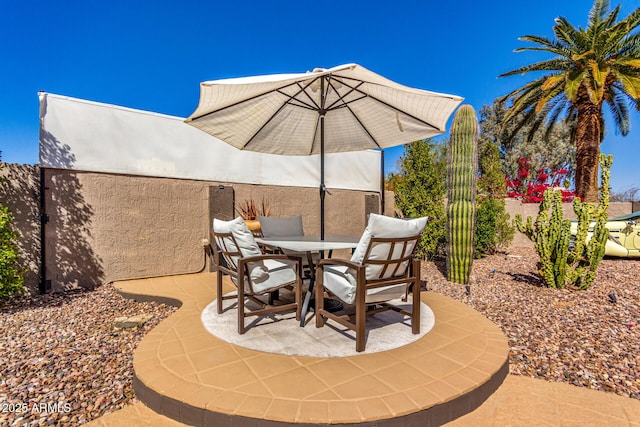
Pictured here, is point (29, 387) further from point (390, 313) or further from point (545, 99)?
point (545, 99)

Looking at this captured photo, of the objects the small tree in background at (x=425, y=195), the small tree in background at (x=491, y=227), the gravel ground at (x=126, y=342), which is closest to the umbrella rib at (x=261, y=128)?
the gravel ground at (x=126, y=342)

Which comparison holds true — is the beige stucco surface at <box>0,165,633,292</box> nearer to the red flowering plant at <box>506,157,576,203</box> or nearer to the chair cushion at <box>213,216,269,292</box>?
the chair cushion at <box>213,216,269,292</box>

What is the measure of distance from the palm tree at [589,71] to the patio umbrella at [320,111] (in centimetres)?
720

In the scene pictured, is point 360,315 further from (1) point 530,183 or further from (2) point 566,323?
(1) point 530,183

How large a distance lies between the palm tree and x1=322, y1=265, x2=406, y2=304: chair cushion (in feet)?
29.1

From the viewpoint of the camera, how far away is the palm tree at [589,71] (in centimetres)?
818

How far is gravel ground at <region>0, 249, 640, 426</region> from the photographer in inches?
83.9

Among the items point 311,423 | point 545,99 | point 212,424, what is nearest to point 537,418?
point 311,423

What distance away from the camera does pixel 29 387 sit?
2.21 meters

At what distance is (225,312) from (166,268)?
2.64 metres

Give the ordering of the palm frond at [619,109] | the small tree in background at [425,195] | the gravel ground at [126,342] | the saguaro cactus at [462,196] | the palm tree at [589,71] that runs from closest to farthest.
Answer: the gravel ground at [126,342] < the saguaro cactus at [462,196] < the small tree in background at [425,195] < the palm tree at [589,71] < the palm frond at [619,109]

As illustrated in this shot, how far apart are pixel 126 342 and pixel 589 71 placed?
11.7 meters

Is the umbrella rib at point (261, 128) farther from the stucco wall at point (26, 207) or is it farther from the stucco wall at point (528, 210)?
the stucco wall at point (528, 210)

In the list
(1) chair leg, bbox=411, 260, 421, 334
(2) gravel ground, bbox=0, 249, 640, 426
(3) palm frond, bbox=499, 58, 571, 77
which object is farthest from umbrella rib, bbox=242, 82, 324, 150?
(3) palm frond, bbox=499, 58, 571, 77
